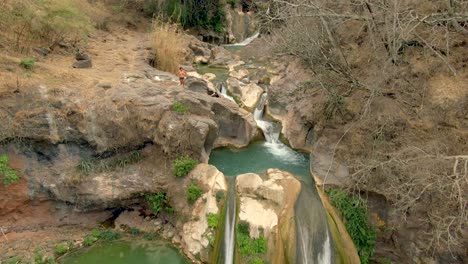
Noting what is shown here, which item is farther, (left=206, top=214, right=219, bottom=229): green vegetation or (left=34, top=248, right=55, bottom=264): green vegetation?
(left=206, top=214, right=219, bottom=229): green vegetation

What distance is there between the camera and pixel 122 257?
8.91m

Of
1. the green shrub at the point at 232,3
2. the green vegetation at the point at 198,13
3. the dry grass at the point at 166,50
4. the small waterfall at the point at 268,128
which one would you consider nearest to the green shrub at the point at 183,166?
the small waterfall at the point at 268,128

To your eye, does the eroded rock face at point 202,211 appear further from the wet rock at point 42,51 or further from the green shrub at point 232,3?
the green shrub at point 232,3

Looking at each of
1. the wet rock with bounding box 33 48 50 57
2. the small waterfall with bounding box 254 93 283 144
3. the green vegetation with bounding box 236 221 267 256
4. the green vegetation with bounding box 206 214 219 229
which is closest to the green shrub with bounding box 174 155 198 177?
the green vegetation with bounding box 206 214 219 229

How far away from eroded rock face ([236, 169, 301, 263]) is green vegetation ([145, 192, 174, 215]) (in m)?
1.94

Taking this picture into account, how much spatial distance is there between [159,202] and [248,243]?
2712 millimetres

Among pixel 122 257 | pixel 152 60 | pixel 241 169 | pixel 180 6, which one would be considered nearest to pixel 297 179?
pixel 241 169

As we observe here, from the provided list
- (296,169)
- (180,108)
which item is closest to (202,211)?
(180,108)

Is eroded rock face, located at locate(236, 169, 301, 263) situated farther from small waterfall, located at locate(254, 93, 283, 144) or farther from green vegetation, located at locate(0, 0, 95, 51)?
green vegetation, located at locate(0, 0, 95, 51)

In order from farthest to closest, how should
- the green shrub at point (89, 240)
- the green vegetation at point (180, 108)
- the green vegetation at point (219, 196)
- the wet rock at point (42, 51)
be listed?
the wet rock at point (42, 51)
the green vegetation at point (180, 108)
the green shrub at point (89, 240)
the green vegetation at point (219, 196)

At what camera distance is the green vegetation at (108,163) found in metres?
9.59

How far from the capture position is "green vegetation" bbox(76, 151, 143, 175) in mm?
9594

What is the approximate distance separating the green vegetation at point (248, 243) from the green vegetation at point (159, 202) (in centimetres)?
213

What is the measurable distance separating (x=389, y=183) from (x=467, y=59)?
367 centimetres
